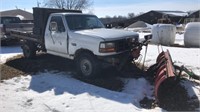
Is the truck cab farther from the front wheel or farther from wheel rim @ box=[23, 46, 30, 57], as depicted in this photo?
wheel rim @ box=[23, 46, 30, 57]

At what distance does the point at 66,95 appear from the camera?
689cm

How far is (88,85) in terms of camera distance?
758cm

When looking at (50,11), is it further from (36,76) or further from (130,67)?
(130,67)

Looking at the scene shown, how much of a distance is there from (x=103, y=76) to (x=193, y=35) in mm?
9003

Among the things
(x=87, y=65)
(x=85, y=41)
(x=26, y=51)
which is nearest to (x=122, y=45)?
(x=85, y=41)

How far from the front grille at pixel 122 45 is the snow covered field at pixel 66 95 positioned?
0.96 m

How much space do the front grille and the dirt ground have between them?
85cm

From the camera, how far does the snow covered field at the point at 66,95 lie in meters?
6.07

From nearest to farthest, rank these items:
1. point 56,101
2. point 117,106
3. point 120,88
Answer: point 117,106 → point 56,101 → point 120,88

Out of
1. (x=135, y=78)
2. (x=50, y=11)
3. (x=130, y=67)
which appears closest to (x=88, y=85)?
(x=135, y=78)

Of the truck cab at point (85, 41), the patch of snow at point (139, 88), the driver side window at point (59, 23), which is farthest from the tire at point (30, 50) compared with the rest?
the patch of snow at point (139, 88)

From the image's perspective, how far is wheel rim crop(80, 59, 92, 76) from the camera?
8.15 meters

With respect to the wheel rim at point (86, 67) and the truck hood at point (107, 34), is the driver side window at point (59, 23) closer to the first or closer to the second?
the truck hood at point (107, 34)

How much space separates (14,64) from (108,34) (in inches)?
180
